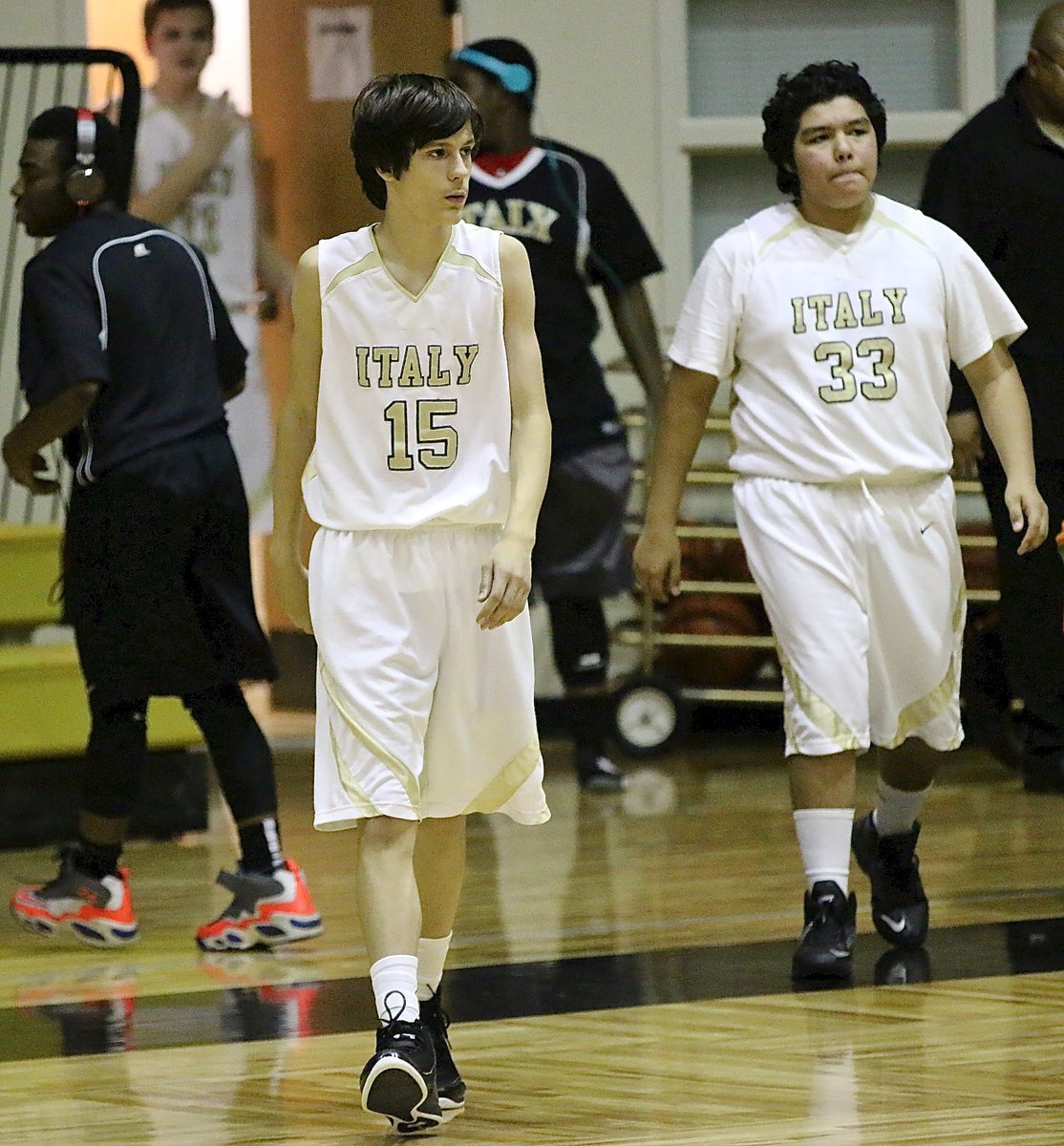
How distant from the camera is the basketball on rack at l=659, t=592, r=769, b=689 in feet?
21.0

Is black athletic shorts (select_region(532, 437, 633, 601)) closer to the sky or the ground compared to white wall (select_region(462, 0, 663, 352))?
closer to the ground

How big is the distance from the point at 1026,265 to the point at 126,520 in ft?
6.14

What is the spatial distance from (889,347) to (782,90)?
473 millimetres

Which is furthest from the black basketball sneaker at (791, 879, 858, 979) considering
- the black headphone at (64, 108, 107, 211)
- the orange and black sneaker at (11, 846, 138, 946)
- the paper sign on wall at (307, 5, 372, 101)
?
the paper sign on wall at (307, 5, 372, 101)

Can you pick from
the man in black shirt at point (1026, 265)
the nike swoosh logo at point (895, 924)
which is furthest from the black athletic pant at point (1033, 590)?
the nike swoosh logo at point (895, 924)

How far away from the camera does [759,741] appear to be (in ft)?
21.8

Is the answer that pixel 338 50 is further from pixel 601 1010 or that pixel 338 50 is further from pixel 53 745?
pixel 601 1010

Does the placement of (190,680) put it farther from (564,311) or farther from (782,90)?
(564,311)

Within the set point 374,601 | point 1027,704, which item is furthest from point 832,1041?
point 1027,704

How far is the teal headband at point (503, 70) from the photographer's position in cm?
530

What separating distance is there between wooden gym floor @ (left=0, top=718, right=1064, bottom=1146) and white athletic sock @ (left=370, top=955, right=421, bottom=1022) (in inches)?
6.6

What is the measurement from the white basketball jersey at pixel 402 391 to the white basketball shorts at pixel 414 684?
0.04 m

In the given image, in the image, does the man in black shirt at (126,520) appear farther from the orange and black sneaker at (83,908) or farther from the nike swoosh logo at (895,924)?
the nike swoosh logo at (895,924)

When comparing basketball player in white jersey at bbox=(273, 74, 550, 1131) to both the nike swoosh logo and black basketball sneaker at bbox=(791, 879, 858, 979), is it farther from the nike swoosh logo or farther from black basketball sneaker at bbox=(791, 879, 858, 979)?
the nike swoosh logo
